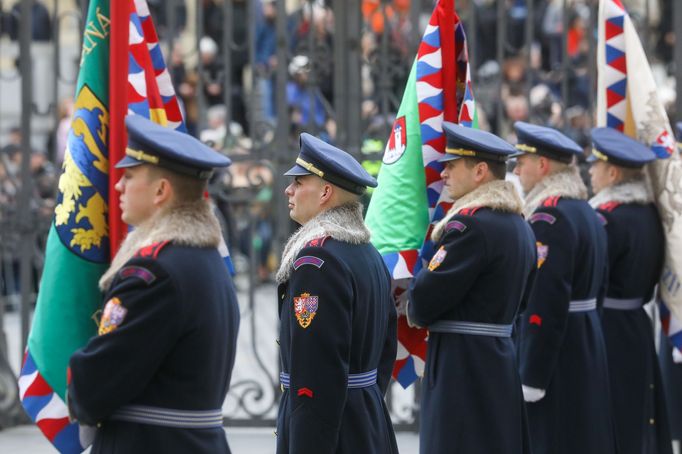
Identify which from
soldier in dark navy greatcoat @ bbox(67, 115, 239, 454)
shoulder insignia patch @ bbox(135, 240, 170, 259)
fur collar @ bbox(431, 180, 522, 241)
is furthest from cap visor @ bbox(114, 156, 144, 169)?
fur collar @ bbox(431, 180, 522, 241)

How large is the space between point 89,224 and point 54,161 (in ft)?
11.2

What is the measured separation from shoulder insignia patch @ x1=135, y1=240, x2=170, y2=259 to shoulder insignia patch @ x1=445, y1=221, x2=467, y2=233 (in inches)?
72.2

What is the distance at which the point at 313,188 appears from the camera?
4.29 meters

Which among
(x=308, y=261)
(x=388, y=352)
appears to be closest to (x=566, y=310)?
(x=388, y=352)

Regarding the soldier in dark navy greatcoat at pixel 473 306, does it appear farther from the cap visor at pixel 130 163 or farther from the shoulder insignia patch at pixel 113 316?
the shoulder insignia patch at pixel 113 316

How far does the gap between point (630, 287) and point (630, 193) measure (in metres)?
0.49

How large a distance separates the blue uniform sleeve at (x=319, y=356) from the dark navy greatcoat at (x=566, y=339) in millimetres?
1889

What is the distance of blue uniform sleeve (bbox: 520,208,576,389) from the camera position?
5707 mm

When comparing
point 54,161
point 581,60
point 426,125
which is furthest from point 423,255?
point 581,60

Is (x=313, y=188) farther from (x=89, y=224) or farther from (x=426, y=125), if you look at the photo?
(x=426, y=125)

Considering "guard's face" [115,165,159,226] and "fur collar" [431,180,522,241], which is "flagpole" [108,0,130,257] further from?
"fur collar" [431,180,522,241]

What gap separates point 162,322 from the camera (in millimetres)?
3299

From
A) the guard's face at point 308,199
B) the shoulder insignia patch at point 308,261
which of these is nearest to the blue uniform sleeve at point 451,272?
the guard's face at point 308,199

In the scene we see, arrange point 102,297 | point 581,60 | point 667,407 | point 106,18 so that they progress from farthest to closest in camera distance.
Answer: point 581,60 < point 667,407 < point 106,18 < point 102,297
